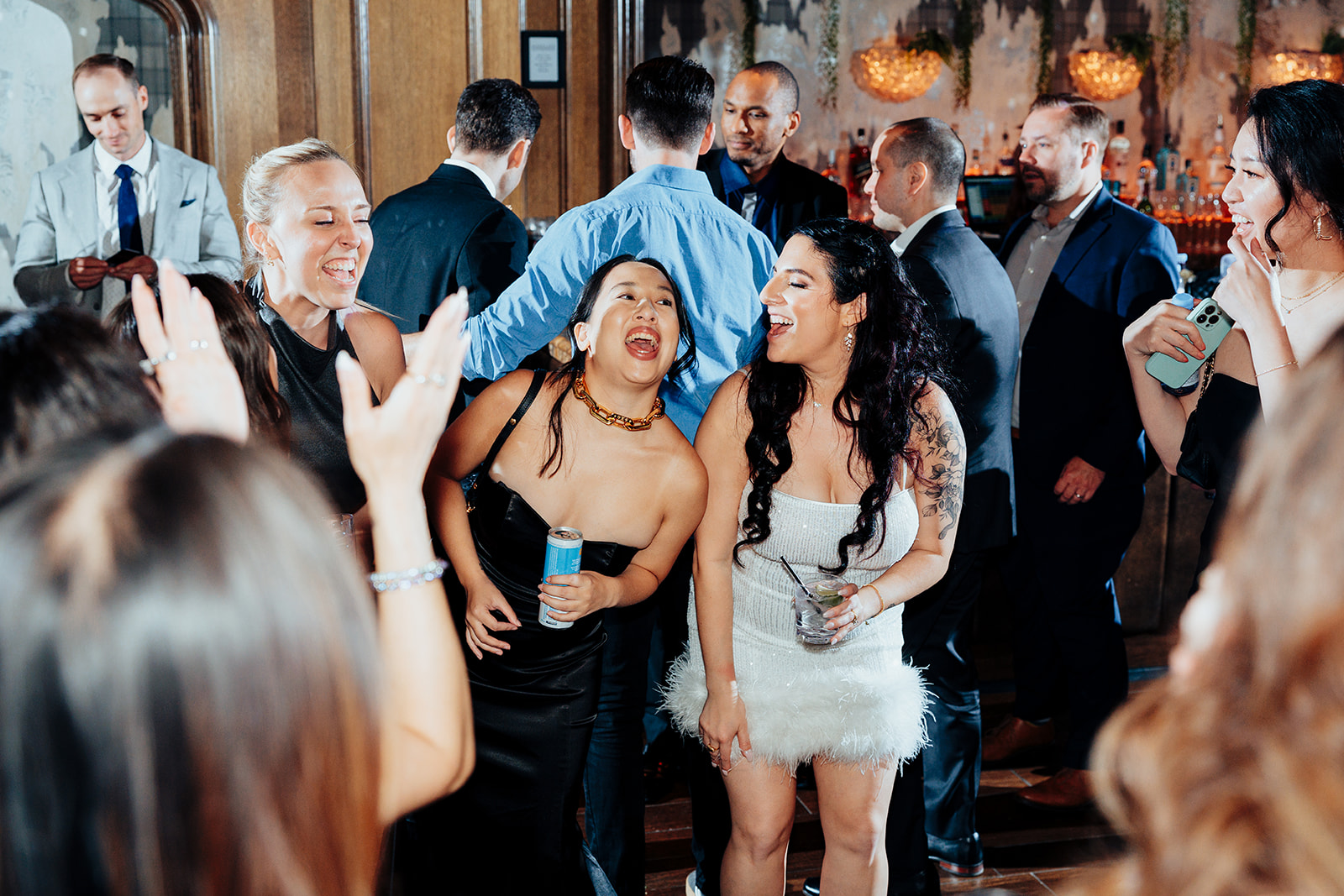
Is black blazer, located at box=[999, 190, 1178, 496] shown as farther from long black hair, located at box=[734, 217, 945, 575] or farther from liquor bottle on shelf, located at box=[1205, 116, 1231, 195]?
liquor bottle on shelf, located at box=[1205, 116, 1231, 195]

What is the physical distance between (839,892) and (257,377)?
4.59 ft

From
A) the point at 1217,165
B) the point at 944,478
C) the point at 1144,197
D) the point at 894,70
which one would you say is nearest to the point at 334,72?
the point at 894,70

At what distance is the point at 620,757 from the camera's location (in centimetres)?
Result: 232

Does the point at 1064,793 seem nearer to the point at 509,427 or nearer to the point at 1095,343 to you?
the point at 1095,343

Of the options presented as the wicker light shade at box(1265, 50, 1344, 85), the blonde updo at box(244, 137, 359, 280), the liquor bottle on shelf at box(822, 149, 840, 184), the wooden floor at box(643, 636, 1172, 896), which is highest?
the wicker light shade at box(1265, 50, 1344, 85)

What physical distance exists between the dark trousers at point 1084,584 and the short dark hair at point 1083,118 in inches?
39.7

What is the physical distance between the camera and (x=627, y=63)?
16.1 ft

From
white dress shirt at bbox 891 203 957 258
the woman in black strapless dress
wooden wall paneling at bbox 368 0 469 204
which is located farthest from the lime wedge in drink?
wooden wall paneling at bbox 368 0 469 204

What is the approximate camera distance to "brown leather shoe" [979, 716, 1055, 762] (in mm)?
3289

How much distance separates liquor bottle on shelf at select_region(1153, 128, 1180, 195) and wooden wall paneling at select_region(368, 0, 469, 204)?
4171 millimetres

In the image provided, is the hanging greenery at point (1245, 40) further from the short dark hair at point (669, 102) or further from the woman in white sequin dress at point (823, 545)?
the woman in white sequin dress at point (823, 545)

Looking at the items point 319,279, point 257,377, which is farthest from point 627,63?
point 257,377

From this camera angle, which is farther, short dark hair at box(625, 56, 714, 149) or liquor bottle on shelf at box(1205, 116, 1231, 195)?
liquor bottle on shelf at box(1205, 116, 1231, 195)

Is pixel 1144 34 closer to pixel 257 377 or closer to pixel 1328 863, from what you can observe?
pixel 257 377
